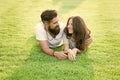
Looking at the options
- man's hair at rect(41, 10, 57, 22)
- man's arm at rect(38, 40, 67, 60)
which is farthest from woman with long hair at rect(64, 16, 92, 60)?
man's hair at rect(41, 10, 57, 22)

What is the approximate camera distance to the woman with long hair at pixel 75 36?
605 centimetres

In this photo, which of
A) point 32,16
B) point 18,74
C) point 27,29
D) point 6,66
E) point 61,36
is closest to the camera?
point 18,74

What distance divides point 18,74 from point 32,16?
15.4ft

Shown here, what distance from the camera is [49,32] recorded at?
20.7 ft

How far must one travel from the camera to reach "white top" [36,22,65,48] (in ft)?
20.3

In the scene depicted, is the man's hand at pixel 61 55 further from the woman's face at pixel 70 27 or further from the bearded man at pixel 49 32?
the woman's face at pixel 70 27

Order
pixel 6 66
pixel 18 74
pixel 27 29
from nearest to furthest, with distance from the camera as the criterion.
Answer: pixel 18 74
pixel 6 66
pixel 27 29

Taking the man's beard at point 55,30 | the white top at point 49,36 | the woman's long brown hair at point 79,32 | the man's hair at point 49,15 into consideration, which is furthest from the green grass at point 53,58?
the man's hair at point 49,15

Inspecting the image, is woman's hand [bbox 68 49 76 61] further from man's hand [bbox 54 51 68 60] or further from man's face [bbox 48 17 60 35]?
man's face [bbox 48 17 60 35]

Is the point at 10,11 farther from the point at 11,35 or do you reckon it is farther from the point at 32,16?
the point at 11,35

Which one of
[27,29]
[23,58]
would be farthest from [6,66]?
[27,29]

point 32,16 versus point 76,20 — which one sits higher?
point 76,20

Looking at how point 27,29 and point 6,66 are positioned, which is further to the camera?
point 27,29

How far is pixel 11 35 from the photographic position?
759cm
